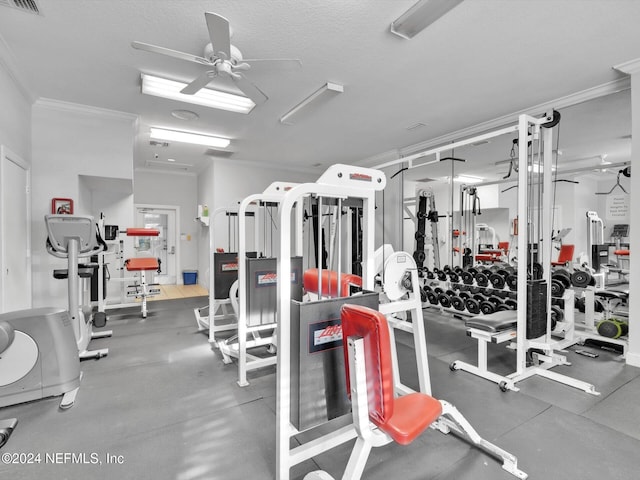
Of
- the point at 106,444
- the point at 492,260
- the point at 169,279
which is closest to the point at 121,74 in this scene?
the point at 106,444

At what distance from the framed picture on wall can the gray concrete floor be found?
1945 mm

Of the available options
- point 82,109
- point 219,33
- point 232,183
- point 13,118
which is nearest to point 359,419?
point 219,33

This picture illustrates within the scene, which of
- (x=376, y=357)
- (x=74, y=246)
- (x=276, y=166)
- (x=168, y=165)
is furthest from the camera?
(x=276, y=166)

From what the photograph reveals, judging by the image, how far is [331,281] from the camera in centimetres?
222

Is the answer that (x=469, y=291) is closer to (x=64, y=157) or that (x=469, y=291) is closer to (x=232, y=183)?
(x=232, y=183)

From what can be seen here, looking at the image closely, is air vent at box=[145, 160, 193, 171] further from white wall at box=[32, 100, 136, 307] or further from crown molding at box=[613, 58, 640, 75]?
A: crown molding at box=[613, 58, 640, 75]

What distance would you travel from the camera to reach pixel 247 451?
1.84 m

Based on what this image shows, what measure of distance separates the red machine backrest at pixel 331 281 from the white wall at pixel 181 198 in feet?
19.5

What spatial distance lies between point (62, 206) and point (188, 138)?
2.06 m

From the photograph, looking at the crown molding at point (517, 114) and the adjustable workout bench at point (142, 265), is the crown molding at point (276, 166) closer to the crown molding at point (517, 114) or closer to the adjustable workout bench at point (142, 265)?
the crown molding at point (517, 114)

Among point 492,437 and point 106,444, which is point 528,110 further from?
point 106,444

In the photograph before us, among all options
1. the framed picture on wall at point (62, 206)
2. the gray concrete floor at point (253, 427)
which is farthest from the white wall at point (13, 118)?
the gray concrete floor at point (253, 427)

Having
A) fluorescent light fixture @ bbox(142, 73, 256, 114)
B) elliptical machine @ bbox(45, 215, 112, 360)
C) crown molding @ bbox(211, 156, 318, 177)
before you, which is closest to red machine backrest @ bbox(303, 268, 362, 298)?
elliptical machine @ bbox(45, 215, 112, 360)

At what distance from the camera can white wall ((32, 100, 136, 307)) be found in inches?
151
